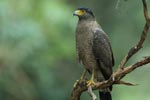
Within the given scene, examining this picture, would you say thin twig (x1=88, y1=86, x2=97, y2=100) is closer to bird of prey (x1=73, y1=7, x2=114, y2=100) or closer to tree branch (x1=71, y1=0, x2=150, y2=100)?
tree branch (x1=71, y1=0, x2=150, y2=100)

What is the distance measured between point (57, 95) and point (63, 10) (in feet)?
5.72

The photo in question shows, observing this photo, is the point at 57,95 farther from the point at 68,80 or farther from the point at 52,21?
the point at 52,21

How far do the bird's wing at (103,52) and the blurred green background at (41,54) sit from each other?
1.67 meters

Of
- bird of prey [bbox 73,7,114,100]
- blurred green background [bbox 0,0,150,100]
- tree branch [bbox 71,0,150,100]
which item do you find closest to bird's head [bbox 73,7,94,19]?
bird of prey [bbox 73,7,114,100]

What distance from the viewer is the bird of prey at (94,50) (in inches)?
252

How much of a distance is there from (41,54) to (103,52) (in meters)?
3.23

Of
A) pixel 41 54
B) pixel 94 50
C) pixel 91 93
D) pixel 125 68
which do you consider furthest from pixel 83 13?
pixel 41 54

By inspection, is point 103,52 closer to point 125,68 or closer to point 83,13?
point 83,13

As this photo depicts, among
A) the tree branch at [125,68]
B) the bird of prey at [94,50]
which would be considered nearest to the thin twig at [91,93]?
the tree branch at [125,68]

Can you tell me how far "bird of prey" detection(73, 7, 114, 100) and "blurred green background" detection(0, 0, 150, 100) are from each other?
1.64 meters

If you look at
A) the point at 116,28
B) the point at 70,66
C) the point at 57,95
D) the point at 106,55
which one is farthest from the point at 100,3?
the point at 106,55

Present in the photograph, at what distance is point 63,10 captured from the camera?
9.10 meters

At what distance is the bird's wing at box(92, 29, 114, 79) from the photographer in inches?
252

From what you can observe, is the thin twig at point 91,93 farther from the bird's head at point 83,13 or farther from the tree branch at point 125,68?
the bird's head at point 83,13
